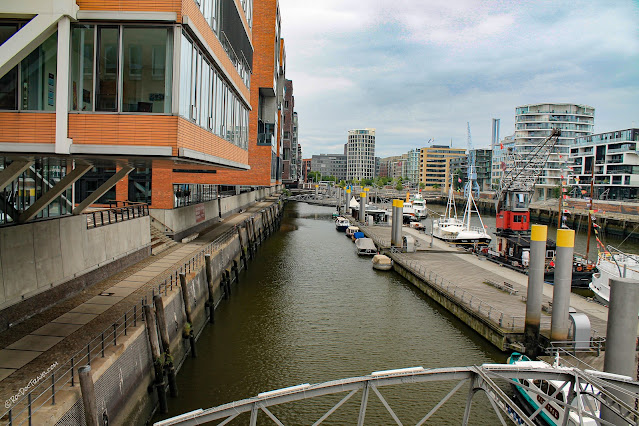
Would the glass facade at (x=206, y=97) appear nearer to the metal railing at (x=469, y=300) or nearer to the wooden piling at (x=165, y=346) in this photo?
the wooden piling at (x=165, y=346)

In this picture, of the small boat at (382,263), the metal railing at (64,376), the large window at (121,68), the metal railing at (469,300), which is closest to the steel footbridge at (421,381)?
the metal railing at (64,376)

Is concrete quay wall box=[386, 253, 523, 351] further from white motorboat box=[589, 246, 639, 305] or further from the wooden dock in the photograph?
white motorboat box=[589, 246, 639, 305]

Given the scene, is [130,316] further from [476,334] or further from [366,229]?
[366,229]

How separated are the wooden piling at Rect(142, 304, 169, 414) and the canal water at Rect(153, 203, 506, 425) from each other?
21.1 inches

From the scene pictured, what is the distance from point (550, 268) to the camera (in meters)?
31.3

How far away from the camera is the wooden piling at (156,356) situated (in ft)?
44.6

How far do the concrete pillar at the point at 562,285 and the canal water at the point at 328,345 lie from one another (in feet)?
9.51

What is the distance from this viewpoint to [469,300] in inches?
917

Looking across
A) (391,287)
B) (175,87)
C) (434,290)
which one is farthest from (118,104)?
(391,287)

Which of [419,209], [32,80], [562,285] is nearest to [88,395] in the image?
[32,80]

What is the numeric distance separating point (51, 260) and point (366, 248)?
3110cm

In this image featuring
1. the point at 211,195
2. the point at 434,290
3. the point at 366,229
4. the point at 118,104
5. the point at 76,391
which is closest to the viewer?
the point at 76,391

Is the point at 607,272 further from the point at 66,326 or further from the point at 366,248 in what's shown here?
the point at 66,326

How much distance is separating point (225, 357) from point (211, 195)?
113 ft
